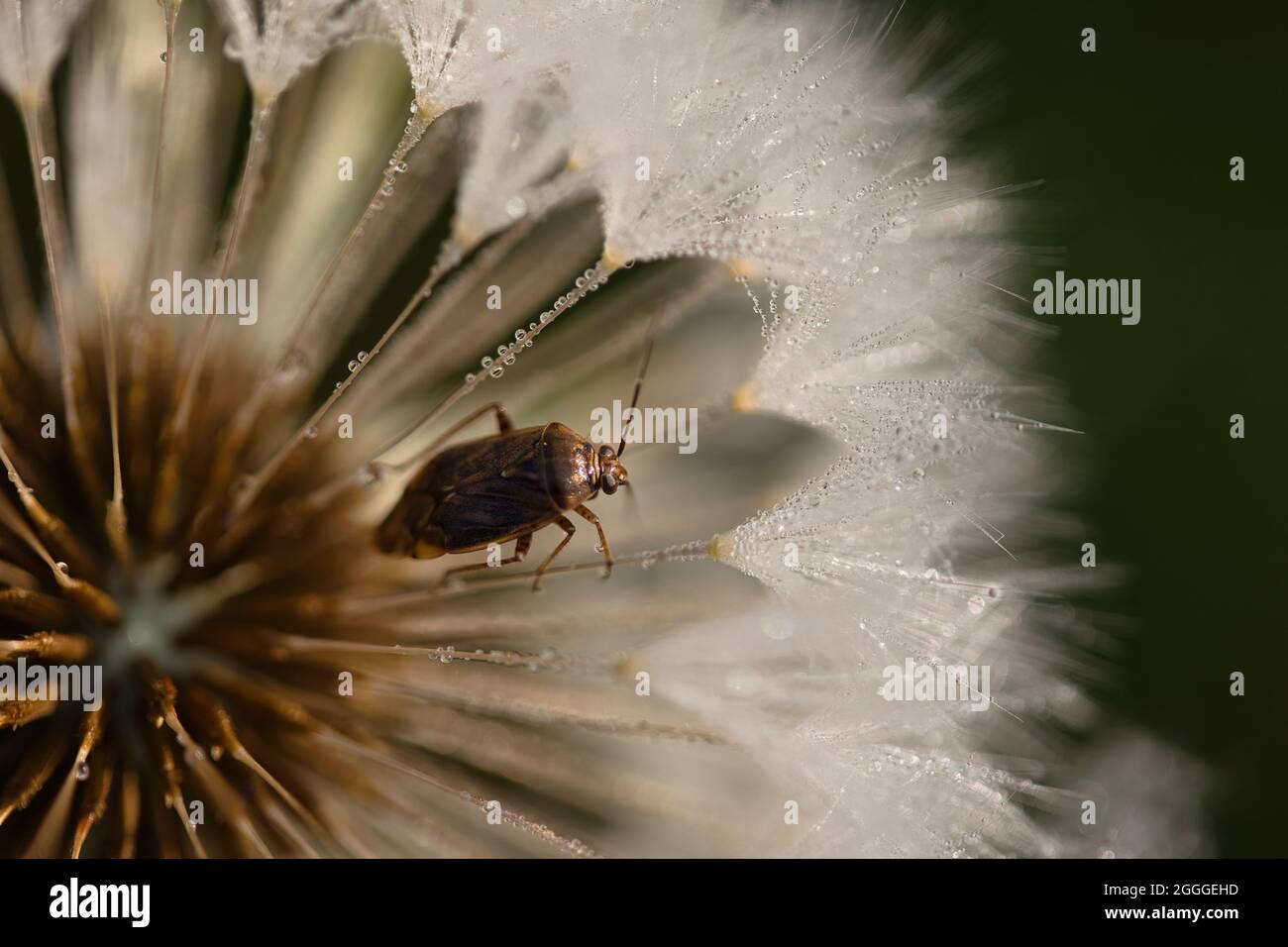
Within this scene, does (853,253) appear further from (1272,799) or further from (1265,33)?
(1272,799)

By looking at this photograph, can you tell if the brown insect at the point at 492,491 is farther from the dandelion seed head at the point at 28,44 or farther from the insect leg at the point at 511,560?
the dandelion seed head at the point at 28,44

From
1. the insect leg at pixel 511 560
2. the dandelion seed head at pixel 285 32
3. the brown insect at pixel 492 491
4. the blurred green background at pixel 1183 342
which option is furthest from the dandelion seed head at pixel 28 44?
the blurred green background at pixel 1183 342

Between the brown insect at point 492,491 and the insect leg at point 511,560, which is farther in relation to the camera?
the insect leg at point 511,560

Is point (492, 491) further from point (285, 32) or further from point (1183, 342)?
point (1183, 342)

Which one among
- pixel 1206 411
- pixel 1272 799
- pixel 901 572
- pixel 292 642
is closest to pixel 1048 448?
pixel 1206 411

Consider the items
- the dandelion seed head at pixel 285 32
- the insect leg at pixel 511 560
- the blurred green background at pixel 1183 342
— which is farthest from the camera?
the blurred green background at pixel 1183 342
